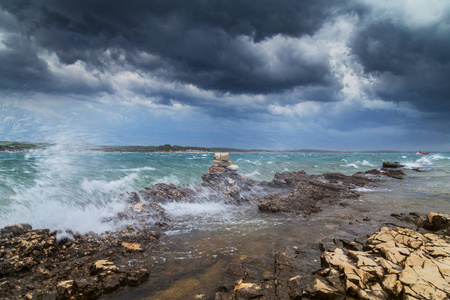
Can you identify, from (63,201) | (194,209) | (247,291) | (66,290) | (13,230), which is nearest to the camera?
(247,291)

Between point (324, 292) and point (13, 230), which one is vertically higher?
point (324, 292)

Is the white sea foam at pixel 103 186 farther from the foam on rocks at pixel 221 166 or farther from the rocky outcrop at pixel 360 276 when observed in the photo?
the rocky outcrop at pixel 360 276

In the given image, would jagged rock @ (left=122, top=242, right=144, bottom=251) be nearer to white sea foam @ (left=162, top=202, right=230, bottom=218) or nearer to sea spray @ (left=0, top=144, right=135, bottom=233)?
sea spray @ (left=0, top=144, right=135, bottom=233)

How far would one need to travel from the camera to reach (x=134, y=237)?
696 centimetres

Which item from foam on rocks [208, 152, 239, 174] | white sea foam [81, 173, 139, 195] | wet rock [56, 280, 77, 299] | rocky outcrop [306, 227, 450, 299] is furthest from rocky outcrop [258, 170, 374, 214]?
white sea foam [81, 173, 139, 195]

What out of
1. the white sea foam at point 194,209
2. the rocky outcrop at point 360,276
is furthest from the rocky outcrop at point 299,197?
the rocky outcrop at point 360,276

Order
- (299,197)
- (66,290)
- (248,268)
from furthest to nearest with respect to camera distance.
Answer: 1. (299,197)
2. (248,268)
3. (66,290)

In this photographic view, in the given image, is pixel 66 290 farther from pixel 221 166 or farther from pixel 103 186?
pixel 221 166

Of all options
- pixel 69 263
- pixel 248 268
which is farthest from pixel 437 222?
pixel 69 263

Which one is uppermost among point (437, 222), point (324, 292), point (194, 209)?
point (437, 222)

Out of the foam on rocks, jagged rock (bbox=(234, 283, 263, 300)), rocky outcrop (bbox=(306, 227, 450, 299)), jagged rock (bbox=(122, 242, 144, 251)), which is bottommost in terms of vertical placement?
jagged rock (bbox=(122, 242, 144, 251))

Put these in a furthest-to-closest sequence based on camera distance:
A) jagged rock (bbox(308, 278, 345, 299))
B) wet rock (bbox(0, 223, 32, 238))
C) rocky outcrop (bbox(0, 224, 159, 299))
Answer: wet rock (bbox(0, 223, 32, 238)) → rocky outcrop (bbox(0, 224, 159, 299)) → jagged rock (bbox(308, 278, 345, 299))

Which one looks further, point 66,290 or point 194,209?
point 194,209

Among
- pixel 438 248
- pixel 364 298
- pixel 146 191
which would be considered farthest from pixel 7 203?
pixel 438 248
